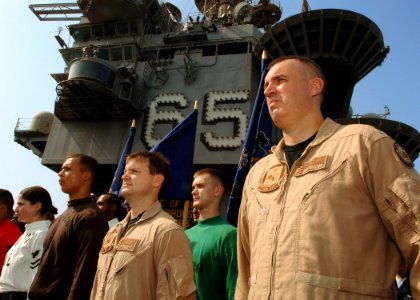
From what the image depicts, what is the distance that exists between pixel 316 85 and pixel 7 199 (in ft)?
18.8

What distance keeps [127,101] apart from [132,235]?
65.8 ft

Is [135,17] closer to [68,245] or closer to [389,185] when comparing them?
[68,245]

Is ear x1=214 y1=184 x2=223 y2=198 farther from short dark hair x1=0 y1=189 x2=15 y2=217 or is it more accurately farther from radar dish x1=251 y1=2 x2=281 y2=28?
radar dish x1=251 y1=2 x2=281 y2=28

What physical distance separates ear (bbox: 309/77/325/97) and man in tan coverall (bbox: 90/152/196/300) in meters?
1.77

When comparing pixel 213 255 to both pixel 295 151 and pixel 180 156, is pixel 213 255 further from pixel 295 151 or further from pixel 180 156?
pixel 180 156

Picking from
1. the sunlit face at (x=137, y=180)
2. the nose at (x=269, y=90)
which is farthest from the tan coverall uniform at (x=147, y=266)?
the nose at (x=269, y=90)

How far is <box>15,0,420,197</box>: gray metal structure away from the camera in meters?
20.8

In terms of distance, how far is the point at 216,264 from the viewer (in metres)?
4.02

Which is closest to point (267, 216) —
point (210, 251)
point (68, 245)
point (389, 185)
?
point (389, 185)

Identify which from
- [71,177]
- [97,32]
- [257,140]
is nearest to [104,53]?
[97,32]

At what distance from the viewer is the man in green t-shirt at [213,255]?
3951 mm

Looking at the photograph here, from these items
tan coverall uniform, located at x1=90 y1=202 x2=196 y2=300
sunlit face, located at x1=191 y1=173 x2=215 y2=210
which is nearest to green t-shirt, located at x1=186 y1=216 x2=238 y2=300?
sunlit face, located at x1=191 y1=173 x2=215 y2=210

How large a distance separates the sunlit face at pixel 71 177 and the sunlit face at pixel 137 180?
1.04 meters

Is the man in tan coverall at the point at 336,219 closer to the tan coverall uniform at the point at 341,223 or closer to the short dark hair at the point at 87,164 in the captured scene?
the tan coverall uniform at the point at 341,223
